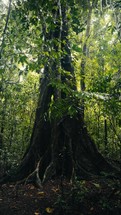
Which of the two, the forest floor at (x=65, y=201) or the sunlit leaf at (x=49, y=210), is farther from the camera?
the sunlit leaf at (x=49, y=210)

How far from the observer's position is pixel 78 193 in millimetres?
4633

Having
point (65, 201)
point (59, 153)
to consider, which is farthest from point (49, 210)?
point (59, 153)

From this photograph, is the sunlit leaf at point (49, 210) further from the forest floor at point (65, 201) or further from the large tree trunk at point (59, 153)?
the large tree trunk at point (59, 153)

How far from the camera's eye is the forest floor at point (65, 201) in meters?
4.36

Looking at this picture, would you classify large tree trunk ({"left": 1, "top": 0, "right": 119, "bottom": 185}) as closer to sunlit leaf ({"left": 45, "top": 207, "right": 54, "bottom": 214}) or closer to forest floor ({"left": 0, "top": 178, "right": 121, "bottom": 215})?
forest floor ({"left": 0, "top": 178, "right": 121, "bottom": 215})

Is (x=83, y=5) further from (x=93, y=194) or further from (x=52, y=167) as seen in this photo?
(x=93, y=194)

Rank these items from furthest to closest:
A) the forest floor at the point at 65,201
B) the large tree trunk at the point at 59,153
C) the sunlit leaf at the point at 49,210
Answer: the large tree trunk at the point at 59,153, the sunlit leaf at the point at 49,210, the forest floor at the point at 65,201

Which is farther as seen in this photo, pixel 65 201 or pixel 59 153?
pixel 59 153

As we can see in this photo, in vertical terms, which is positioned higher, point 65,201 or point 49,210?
point 65,201

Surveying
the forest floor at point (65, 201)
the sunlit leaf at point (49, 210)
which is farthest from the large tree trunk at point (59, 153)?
the sunlit leaf at point (49, 210)

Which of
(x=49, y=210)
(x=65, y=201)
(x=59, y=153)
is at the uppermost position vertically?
(x=59, y=153)

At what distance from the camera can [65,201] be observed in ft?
14.8

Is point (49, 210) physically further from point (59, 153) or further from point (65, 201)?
point (59, 153)

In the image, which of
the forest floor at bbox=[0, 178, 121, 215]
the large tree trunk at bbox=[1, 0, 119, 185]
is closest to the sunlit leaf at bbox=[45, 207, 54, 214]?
the forest floor at bbox=[0, 178, 121, 215]
